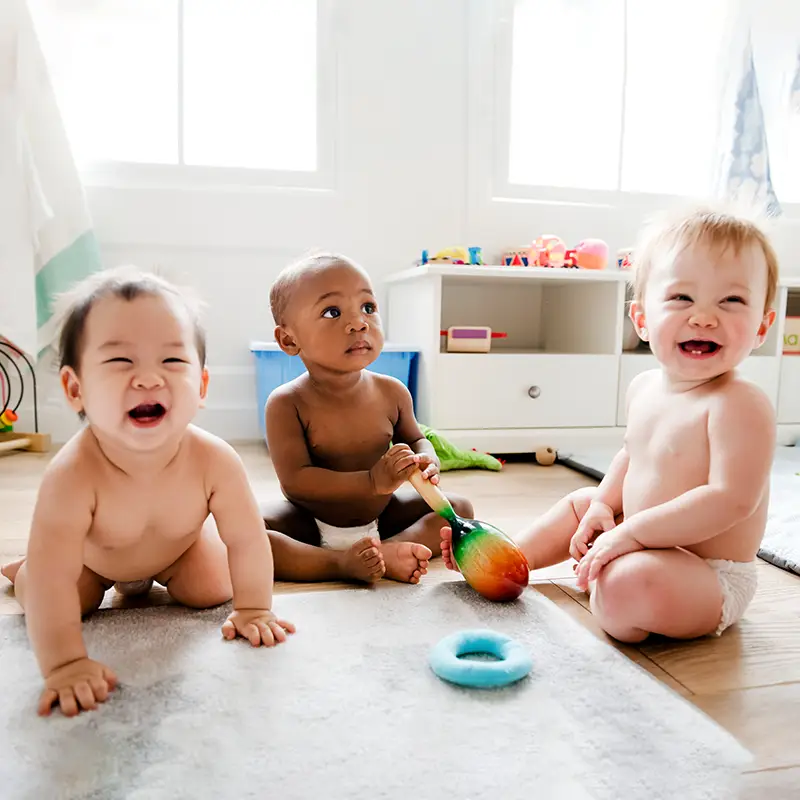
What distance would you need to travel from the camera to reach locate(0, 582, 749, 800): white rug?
0.49 m

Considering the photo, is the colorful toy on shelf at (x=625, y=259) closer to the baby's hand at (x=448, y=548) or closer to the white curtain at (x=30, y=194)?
the baby's hand at (x=448, y=548)

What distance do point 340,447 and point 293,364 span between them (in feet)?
2.56

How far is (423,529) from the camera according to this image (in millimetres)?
1008

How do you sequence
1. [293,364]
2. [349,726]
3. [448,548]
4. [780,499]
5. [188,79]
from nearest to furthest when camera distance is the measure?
[349,726] → [448,548] → [780,499] → [293,364] → [188,79]

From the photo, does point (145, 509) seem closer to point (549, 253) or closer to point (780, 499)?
point (780, 499)

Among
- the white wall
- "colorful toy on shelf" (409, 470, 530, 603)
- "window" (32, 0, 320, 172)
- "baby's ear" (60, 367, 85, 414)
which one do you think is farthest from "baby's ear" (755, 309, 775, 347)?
"window" (32, 0, 320, 172)

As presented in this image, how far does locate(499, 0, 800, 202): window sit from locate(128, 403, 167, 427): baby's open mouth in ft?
5.76

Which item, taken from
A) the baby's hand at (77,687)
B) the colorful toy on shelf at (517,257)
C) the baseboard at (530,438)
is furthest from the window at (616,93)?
the baby's hand at (77,687)

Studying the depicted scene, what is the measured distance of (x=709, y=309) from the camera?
76 centimetres

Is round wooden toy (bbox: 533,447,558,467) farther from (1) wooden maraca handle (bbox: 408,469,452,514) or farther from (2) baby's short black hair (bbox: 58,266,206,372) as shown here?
(2) baby's short black hair (bbox: 58,266,206,372)

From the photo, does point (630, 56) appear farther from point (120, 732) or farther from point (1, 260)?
point (120, 732)

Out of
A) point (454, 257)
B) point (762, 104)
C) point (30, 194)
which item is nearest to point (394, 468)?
point (454, 257)

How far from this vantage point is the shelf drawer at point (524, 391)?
1.71 metres

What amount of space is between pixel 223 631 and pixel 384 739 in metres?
0.24
